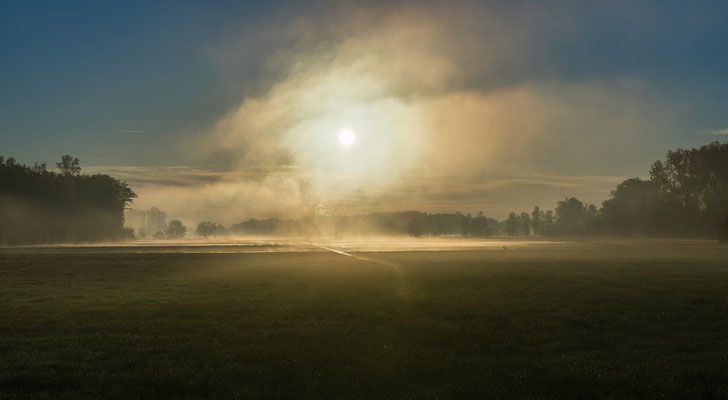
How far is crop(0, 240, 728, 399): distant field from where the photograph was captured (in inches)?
614

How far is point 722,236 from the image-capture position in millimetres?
126188

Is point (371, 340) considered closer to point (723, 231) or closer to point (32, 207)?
point (723, 231)

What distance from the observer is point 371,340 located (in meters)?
21.4

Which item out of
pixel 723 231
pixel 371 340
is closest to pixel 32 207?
pixel 371 340

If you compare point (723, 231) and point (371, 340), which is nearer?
point (371, 340)

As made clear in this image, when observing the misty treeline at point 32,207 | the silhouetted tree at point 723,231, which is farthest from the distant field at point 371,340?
the misty treeline at point 32,207

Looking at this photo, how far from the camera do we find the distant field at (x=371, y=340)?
1560 centimetres

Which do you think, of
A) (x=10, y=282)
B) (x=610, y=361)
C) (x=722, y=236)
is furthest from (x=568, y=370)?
(x=722, y=236)

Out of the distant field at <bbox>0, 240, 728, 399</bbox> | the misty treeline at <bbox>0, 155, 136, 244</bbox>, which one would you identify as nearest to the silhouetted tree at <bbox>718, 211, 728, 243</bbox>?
the distant field at <bbox>0, 240, 728, 399</bbox>

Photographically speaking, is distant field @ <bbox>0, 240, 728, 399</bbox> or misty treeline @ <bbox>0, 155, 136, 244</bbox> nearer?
distant field @ <bbox>0, 240, 728, 399</bbox>

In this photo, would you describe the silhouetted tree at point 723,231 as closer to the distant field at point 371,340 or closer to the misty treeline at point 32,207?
the distant field at point 371,340

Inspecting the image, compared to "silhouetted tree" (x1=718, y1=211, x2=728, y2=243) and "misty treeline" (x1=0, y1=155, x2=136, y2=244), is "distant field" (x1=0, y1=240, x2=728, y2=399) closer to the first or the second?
"silhouetted tree" (x1=718, y1=211, x2=728, y2=243)

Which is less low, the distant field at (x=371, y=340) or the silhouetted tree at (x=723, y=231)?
the silhouetted tree at (x=723, y=231)

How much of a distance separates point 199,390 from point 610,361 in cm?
1514
